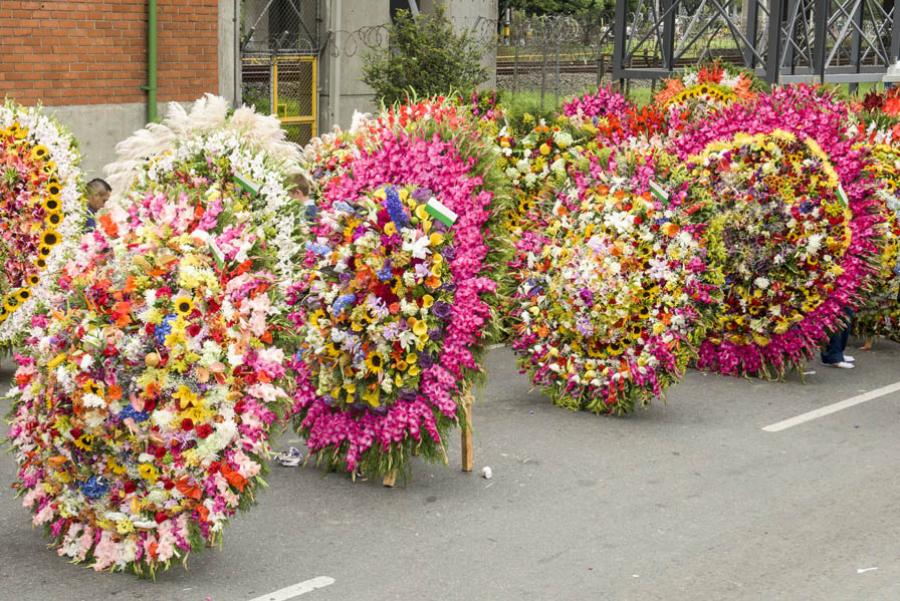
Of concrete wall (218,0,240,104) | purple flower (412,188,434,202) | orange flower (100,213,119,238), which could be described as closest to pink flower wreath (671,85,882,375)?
purple flower (412,188,434,202)

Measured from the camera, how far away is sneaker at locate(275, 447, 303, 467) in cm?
917

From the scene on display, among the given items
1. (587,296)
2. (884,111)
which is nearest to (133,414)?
(587,296)

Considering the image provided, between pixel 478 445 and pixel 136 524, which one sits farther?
pixel 478 445

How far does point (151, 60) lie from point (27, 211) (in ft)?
21.6

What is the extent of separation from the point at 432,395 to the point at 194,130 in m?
4.30

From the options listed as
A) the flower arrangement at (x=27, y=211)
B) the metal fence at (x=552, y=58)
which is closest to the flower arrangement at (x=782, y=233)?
the flower arrangement at (x=27, y=211)

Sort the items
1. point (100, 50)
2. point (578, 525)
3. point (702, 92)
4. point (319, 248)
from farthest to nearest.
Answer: point (100, 50) → point (702, 92) → point (319, 248) → point (578, 525)

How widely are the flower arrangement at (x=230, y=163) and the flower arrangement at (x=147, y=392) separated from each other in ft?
10.9

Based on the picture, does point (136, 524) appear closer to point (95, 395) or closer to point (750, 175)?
point (95, 395)

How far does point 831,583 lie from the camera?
7363 mm

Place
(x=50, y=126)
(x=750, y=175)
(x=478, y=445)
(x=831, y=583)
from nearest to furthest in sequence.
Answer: (x=831, y=583), (x=478, y=445), (x=50, y=126), (x=750, y=175)

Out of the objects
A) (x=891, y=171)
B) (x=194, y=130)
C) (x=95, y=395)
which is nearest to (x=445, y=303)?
(x=95, y=395)

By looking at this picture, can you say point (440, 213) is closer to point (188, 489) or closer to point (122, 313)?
point (122, 313)

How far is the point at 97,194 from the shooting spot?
468 inches
